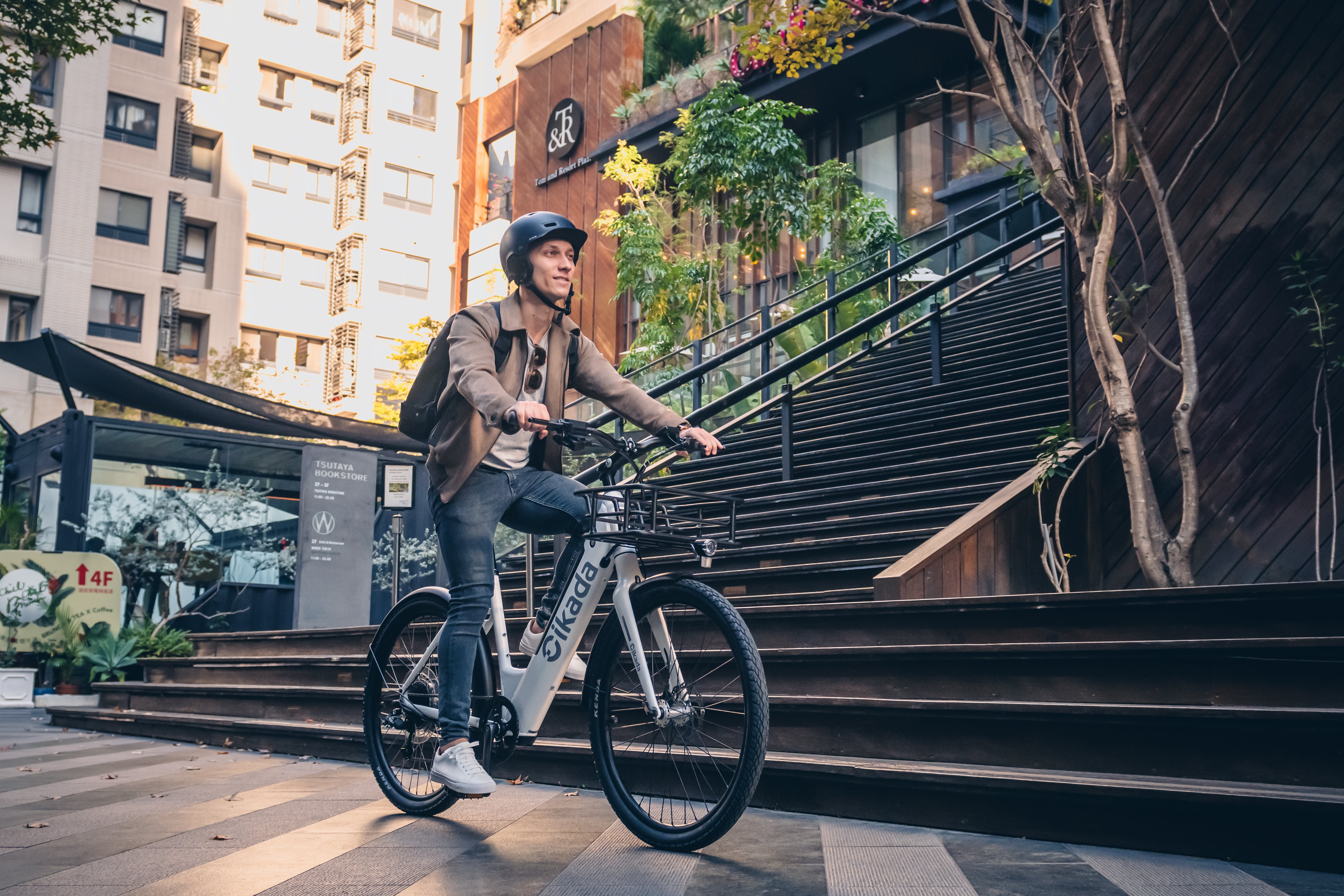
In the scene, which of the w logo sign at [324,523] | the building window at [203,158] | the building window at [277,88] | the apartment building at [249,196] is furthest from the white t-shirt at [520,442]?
the building window at [277,88]

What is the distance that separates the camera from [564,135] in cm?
2694

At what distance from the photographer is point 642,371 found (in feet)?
50.0

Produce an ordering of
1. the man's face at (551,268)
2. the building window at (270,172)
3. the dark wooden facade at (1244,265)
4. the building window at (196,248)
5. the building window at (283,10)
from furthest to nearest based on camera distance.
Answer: the building window at (283,10) → the building window at (270,172) → the building window at (196,248) → the dark wooden facade at (1244,265) → the man's face at (551,268)

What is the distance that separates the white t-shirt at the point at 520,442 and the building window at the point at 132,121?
1296 inches

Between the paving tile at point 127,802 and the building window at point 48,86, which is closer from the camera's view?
the paving tile at point 127,802

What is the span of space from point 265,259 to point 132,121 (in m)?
5.88

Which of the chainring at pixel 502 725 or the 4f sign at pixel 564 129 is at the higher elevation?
the 4f sign at pixel 564 129

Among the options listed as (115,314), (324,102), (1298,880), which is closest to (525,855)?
(1298,880)

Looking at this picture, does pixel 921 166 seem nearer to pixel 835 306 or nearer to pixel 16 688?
pixel 835 306

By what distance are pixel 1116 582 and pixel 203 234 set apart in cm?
3405

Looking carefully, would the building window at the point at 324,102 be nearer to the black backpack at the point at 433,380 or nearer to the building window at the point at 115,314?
the building window at the point at 115,314

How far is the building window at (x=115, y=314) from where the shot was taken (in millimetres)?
30516

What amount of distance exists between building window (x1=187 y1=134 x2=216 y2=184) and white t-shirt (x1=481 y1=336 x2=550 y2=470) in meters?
34.7

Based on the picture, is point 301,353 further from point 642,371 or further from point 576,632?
point 576,632
